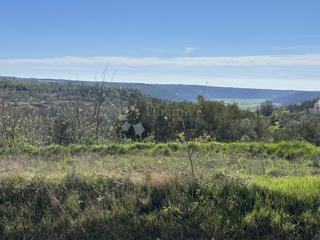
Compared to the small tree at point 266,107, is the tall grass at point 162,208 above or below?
above

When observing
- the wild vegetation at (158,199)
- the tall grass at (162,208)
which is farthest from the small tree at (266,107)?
the tall grass at (162,208)

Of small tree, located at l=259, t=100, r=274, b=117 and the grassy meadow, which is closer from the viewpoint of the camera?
the grassy meadow

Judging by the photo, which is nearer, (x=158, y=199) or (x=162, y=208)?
(x=162, y=208)

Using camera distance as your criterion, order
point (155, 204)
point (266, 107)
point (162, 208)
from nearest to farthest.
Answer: point (162, 208), point (155, 204), point (266, 107)

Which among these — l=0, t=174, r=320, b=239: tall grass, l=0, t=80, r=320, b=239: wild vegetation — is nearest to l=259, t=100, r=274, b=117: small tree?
l=0, t=80, r=320, b=239: wild vegetation

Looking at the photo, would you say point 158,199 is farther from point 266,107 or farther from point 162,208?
point 266,107

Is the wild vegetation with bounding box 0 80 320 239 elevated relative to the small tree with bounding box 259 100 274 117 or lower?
elevated


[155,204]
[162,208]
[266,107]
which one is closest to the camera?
[162,208]

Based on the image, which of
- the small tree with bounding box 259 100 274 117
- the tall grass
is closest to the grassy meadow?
the tall grass

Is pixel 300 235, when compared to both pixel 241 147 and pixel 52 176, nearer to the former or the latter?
pixel 52 176

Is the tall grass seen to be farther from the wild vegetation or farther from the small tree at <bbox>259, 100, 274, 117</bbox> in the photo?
the small tree at <bbox>259, 100, 274, 117</bbox>

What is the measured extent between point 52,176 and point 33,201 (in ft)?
1.82

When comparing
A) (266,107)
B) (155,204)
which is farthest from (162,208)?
(266,107)

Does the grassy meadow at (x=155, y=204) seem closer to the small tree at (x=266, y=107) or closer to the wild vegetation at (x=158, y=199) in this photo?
the wild vegetation at (x=158, y=199)
